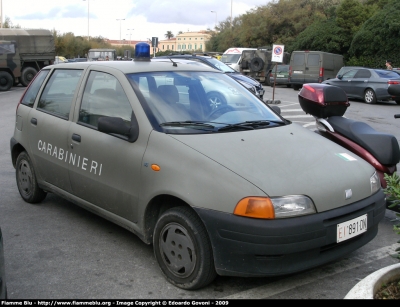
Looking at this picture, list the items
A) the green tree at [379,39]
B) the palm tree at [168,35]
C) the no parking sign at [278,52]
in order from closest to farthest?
the no parking sign at [278,52], the green tree at [379,39], the palm tree at [168,35]

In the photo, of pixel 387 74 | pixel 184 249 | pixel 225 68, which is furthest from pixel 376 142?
pixel 387 74

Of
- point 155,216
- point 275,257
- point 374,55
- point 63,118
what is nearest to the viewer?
point 275,257

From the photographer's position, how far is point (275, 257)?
11.2 feet

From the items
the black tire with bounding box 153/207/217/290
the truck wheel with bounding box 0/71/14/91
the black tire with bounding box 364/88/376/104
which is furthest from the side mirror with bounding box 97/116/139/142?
the truck wheel with bounding box 0/71/14/91

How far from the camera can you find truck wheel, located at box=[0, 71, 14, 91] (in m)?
25.8

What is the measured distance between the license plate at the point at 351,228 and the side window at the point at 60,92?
2.90 m

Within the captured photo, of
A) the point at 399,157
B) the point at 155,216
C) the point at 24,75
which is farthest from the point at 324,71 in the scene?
the point at 155,216

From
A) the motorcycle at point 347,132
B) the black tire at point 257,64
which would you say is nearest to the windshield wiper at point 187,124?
the motorcycle at point 347,132

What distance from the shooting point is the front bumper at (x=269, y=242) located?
3.37 m

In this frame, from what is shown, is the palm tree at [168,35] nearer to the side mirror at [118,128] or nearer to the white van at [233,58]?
the white van at [233,58]

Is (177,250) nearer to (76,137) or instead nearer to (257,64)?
(76,137)

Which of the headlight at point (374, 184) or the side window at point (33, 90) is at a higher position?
the side window at point (33, 90)

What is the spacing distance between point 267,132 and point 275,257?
123 centimetres

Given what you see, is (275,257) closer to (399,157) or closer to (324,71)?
(399,157)
